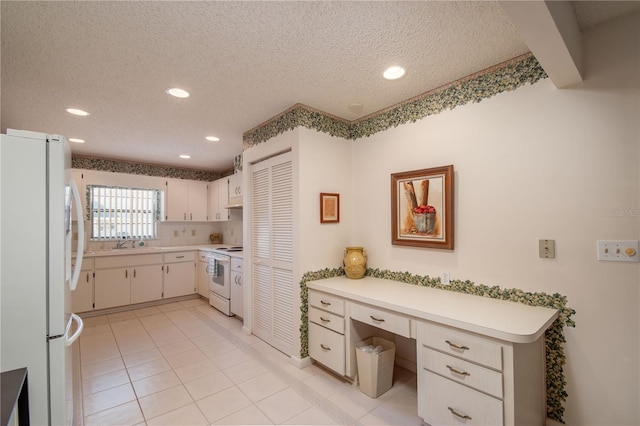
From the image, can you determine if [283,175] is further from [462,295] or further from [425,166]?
[462,295]

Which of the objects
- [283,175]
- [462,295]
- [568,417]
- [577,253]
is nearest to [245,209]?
[283,175]

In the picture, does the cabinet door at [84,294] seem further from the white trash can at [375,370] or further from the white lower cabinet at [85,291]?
the white trash can at [375,370]

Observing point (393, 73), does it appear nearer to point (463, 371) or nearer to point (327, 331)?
point (463, 371)

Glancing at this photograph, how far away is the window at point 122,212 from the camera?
4.60 m

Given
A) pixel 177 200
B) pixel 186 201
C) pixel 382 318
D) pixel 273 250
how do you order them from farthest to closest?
pixel 186 201, pixel 177 200, pixel 273 250, pixel 382 318

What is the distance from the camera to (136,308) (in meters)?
4.46

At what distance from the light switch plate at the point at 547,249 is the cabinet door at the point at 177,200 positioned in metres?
5.09

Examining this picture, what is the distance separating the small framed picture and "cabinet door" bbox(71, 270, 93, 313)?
3.60 metres

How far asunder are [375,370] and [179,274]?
3.85 metres

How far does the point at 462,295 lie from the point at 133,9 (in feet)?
8.75

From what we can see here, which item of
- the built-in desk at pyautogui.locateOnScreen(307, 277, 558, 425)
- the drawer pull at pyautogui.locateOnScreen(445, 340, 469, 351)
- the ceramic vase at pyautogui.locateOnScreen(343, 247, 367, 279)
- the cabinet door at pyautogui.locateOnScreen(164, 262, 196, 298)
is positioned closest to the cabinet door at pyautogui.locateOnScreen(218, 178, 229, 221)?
the cabinet door at pyautogui.locateOnScreen(164, 262, 196, 298)

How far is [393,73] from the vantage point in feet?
6.93

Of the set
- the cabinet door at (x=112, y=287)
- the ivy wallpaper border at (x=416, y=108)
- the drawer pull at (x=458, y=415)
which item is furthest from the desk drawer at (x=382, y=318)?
the cabinet door at (x=112, y=287)

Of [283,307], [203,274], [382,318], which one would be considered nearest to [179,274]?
[203,274]
